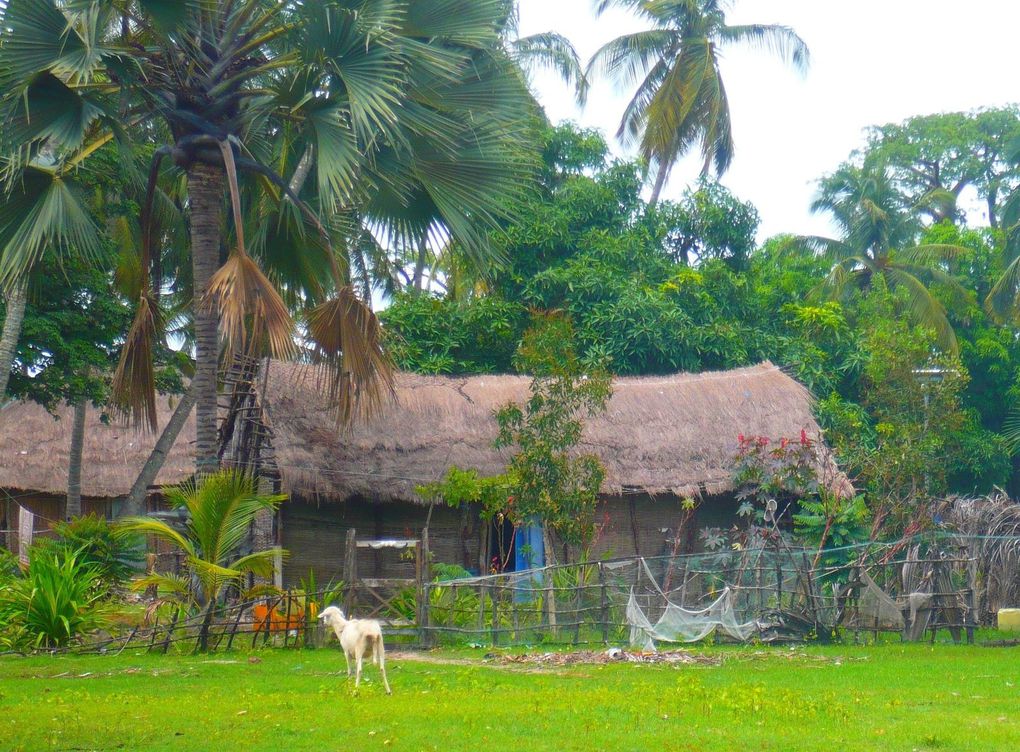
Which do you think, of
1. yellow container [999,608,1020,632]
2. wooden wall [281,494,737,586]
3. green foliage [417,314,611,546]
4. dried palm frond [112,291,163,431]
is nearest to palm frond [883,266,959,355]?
wooden wall [281,494,737,586]

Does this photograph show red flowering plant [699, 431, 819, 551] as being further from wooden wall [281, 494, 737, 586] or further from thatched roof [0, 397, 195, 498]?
thatched roof [0, 397, 195, 498]

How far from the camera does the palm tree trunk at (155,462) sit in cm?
1934

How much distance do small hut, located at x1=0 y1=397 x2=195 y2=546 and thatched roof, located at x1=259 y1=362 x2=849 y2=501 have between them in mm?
4787

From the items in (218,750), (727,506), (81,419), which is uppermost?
(81,419)

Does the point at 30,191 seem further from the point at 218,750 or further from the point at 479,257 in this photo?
the point at 218,750

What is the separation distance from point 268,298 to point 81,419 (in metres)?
8.86

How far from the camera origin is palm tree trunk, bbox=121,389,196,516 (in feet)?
63.5

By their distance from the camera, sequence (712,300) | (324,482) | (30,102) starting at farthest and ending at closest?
(712,300) < (324,482) < (30,102)

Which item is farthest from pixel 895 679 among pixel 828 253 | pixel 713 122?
pixel 828 253

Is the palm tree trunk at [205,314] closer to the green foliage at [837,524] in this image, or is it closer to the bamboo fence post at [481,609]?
the bamboo fence post at [481,609]

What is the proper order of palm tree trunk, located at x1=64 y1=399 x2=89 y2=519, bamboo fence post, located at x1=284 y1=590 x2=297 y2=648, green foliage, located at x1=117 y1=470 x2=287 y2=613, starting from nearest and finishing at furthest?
1. green foliage, located at x1=117 y1=470 x2=287 y2=613
2. bamboo fence post, located at x1=284 y1=590 x2=297 y2=648
3. palm tree trunk, located at x1=64 y1=399 x2=89 y2=519

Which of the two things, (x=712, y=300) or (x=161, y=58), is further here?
(x=712, y=300)

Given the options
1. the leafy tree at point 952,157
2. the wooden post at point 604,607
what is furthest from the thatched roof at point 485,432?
the leafy tree at point 952,157

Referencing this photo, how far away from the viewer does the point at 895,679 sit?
425 inches
